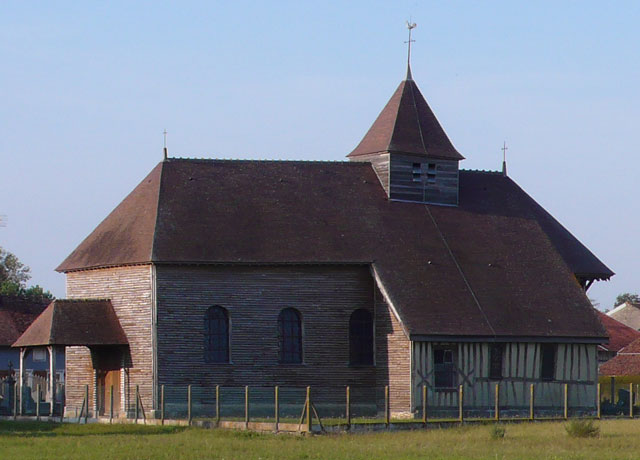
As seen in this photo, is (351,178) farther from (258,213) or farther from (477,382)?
(477,382)

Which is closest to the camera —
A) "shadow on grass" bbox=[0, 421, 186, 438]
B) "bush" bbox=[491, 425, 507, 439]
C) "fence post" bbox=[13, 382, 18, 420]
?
"bush" bbox=[491, 425, 507, 439]

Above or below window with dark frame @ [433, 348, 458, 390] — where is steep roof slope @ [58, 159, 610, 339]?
above

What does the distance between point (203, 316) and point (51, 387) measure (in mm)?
5793

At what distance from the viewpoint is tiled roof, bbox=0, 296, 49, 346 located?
69.2 m

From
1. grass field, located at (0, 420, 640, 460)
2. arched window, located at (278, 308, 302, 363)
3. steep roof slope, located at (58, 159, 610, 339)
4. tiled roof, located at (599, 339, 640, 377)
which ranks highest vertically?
steep roof slope, located at (58, 159, 610, 339)

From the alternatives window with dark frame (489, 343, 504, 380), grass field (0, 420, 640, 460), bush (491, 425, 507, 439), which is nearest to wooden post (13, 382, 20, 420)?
grass field (0, 420, 640, 460)

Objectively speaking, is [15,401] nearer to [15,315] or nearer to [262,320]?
[262,320]

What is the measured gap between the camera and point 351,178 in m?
54.0

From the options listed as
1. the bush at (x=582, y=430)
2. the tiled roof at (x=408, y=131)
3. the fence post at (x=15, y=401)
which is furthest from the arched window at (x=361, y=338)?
the bush at (x=582, y=430)

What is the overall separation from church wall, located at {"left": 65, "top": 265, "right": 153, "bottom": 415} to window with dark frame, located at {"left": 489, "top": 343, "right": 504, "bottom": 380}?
39.5 ft

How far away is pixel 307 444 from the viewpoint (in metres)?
35.2

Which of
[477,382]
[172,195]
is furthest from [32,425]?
[477,382]

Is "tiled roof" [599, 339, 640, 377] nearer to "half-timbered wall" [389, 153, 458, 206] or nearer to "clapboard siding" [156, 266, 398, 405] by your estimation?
"half-timbered wall" [389, 153, 458, 206]

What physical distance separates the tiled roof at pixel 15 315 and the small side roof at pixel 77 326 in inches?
774
